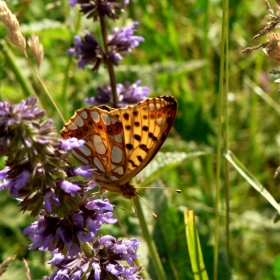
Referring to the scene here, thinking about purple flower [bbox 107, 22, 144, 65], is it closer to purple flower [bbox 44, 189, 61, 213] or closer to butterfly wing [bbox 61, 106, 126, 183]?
butterfly wing [bbox 61, 106, 126, 183]

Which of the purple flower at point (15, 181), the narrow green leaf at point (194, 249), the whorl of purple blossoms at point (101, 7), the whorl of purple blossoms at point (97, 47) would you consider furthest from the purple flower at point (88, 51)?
the purple flower at point (15, 181)

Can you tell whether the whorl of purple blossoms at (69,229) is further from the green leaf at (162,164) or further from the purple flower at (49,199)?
the green leaf at (162,164)

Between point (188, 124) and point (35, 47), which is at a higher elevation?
point (35, 47)

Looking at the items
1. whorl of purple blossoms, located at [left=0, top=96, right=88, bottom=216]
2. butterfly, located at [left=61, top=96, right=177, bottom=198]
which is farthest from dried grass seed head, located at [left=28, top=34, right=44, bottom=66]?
whorl of purple blossoms, located at [left=0, top=96, right=88, bottom=216]

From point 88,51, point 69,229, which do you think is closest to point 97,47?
point 88,51

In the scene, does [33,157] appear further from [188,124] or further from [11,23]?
[188,124]

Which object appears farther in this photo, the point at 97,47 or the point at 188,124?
the point at 188,124
